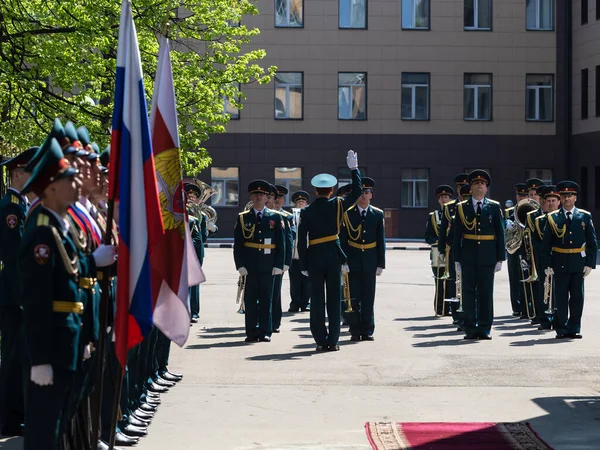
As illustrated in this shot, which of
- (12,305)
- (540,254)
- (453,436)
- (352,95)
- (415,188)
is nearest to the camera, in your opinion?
(12,305)

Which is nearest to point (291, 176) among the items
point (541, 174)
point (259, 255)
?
point (541, 174)

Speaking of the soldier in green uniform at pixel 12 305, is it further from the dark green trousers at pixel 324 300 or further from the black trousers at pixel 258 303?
the black trousers at pixel 258 303

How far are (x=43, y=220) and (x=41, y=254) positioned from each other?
200mm

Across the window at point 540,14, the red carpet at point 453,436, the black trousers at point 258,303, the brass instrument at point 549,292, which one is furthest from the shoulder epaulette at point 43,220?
the window at point 540,14

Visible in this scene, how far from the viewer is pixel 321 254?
14.8 m

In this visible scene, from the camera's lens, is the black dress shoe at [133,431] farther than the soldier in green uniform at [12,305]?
Yes

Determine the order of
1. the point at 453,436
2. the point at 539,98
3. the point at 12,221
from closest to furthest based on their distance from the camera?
1. the point at 12,221
2. the point at 453,436
3. the point at 539,98

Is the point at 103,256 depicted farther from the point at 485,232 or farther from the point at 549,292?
the point at 549,292

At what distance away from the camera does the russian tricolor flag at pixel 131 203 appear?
6996 millimetres

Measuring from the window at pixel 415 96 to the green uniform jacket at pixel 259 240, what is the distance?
31343 millimetres

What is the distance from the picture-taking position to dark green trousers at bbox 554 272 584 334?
16.2m

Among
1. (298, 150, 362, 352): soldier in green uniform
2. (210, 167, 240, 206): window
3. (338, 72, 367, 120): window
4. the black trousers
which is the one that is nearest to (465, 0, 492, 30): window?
(338, 72, 367, 120): window

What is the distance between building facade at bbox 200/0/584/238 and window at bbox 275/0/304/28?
49 millimetres

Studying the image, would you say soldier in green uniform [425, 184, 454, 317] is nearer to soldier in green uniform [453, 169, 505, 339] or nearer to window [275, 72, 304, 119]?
soldier in green uniform [453, 169, 505, 339]
